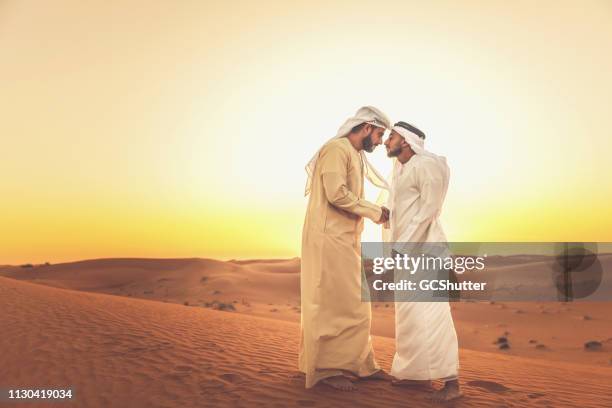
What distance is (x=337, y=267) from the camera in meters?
5.49

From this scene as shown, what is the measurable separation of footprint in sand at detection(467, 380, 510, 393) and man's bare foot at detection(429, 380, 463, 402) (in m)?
1.37

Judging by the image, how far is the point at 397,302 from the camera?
5.32 meters

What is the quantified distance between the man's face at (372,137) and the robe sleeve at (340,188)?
36cm

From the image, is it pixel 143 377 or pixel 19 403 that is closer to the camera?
→ pixel 19 403

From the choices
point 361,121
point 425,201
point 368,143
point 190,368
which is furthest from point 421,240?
point 190,368

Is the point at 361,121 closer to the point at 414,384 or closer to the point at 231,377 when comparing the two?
the point at 414,384

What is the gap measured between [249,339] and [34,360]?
3.61 meters

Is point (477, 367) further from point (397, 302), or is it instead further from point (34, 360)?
point (34, 360)

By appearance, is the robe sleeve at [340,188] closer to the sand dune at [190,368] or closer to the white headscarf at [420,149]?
the white headscarf at [420,149]

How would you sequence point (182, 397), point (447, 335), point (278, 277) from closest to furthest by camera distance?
point (447, 335)
point (182, 397)
point (278, 277)

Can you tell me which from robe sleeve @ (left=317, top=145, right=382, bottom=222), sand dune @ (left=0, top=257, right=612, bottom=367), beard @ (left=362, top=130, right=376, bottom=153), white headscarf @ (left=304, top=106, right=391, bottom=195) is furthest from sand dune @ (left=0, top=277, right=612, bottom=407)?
sand dune @ (left=0, top=257, right=612, bottom=367)

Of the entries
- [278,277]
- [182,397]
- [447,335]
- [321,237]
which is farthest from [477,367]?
[278,277]

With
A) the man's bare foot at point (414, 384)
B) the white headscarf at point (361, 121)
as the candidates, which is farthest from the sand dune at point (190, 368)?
the white headscarf at point (361, 121)

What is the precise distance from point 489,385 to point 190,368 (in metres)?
3.82
